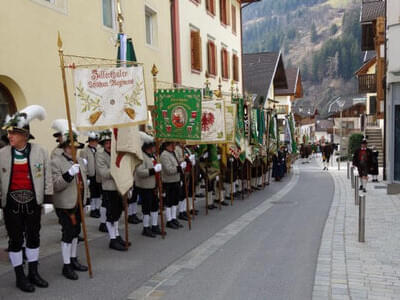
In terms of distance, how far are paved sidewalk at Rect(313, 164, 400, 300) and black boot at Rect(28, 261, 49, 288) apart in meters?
3.27

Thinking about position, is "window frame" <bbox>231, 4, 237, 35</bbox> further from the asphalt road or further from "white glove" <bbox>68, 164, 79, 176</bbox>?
"white glove" <bbox>68, 164, 79, 176</bbox>

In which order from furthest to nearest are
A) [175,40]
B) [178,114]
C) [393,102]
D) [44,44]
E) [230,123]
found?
[175,40]
[393,102]
[230,123]
[44,44]
[178,114]

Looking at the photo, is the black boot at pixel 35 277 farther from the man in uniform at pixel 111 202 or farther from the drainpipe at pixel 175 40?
the drainpipe at pixel 175 40

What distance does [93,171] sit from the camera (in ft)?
33.0

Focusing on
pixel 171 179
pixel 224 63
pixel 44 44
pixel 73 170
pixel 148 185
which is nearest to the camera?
pixel 73 170

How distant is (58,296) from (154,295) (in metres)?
1.11

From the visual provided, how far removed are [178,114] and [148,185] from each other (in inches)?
71.4

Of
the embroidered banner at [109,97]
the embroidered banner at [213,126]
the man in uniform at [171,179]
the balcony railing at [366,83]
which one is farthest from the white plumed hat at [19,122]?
the balcony railing at [366,83]

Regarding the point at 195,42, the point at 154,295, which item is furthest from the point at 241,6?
the point at 154,295

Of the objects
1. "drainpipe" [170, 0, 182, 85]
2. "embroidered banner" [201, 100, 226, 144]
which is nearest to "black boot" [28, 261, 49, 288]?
"embroidered banner" [201, 100, 226, 144]

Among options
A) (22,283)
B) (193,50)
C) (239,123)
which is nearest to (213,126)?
(239,123)

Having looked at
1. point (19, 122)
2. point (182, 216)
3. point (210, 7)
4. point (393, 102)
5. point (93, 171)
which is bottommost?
point (182, 216)

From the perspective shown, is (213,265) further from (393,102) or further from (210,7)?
(210,7)

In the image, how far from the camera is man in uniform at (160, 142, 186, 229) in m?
9.34
